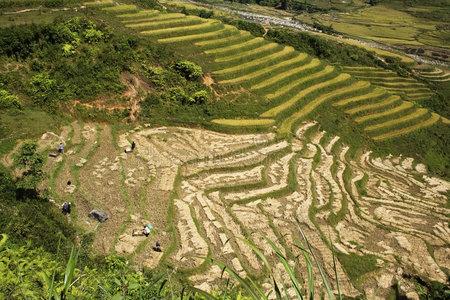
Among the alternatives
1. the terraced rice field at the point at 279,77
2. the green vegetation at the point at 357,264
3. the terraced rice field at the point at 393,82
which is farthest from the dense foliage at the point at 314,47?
the green vegetation at the point at 357,264

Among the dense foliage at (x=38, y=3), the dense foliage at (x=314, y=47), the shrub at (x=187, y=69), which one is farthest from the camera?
the dense foliage at (x=314, y=47)

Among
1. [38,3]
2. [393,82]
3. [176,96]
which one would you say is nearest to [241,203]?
[176,96]

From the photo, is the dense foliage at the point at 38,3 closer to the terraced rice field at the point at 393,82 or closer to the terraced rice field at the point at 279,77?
the terraced rice field at the point at 279,77

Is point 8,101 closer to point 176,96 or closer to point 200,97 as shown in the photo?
point 176,96

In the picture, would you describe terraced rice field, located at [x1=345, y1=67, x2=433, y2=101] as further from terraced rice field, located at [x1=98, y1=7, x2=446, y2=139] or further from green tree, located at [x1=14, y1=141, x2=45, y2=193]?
green tree, located at [x1=14, y1=141, x2=45, y2=193]

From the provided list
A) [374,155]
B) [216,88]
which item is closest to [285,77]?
[216,88]

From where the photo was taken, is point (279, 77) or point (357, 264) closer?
point (357, 264)
